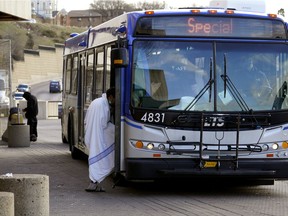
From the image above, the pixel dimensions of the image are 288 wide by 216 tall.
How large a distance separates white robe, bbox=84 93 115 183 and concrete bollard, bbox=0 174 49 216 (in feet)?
12.7

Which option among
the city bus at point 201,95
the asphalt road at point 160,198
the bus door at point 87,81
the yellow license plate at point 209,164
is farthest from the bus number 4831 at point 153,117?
the bus door at point 87,81

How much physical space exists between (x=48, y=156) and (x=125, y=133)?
8.51 meters

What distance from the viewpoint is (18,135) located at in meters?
24.0

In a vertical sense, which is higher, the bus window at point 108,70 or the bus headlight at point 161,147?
the bus window at point 108,70

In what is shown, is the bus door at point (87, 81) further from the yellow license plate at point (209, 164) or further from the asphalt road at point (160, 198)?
the yellow license plate at point (209, 164)

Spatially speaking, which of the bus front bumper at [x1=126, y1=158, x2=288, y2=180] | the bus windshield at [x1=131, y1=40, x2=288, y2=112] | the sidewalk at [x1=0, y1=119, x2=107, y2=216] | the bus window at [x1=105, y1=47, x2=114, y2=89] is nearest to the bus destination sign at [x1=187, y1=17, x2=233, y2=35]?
the bus windshield at [x1=131, y1=40, x2=288, y2=112]

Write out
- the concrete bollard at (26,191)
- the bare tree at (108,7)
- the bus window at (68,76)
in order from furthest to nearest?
the bare tree at (108,7)
the bus window at (68,76)
the concrete bollard at (26,191)

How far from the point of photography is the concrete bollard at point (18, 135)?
23952 millimetres

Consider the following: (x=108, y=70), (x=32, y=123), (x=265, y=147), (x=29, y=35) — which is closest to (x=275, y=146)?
(x=265, y=147)

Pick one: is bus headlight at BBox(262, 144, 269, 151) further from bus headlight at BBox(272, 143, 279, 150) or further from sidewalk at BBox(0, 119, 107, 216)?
sidewalk at BBox(0, 119, 107, 216)

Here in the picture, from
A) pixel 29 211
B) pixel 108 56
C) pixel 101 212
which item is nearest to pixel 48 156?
pixel 108 56

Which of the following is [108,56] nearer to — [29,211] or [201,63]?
[201,63]

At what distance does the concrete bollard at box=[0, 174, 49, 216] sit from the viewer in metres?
8.91

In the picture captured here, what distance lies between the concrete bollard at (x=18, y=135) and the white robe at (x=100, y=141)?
37.0ft
